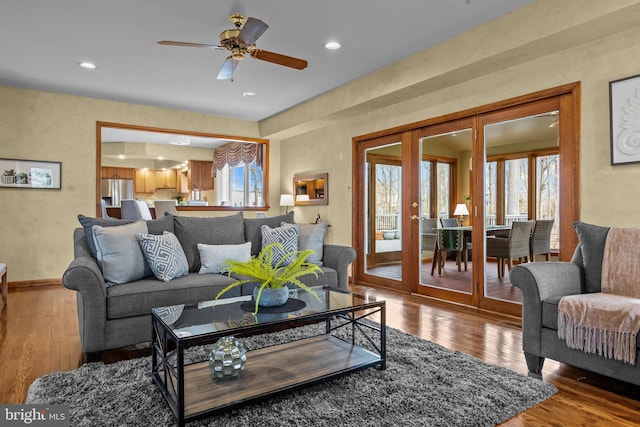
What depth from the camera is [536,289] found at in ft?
7.88

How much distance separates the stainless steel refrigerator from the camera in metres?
10.5

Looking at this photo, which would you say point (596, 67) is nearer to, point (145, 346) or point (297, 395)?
point (297, 395)

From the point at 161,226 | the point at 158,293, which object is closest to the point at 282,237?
the point at 161,226

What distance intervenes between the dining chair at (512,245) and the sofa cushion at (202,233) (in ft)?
8.23

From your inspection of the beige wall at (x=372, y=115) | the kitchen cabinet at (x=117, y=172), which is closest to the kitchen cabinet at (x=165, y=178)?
the kitchen cabinet at (x=117, y=172)

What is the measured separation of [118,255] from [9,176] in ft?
12.1

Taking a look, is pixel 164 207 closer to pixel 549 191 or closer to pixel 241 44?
pixel 241 44

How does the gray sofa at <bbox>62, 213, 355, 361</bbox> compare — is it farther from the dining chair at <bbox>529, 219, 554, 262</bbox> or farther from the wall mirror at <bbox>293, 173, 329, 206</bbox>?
the wall mirror at <bbox>293, 173, 329, 206</bbox>

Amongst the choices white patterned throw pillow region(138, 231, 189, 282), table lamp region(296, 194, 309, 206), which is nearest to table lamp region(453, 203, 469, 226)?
table lamp region(296, 194, 309, 206)

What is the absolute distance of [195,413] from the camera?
67.2 inches

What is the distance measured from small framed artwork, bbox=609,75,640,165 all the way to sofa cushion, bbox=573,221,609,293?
0.70 m

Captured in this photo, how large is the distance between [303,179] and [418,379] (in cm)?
484

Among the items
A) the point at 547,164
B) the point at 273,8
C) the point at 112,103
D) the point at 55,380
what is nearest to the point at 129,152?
the point at 112,103

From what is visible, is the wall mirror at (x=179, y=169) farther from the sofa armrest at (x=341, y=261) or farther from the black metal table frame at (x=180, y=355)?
the black metal table frame at (x=180, y=355)
